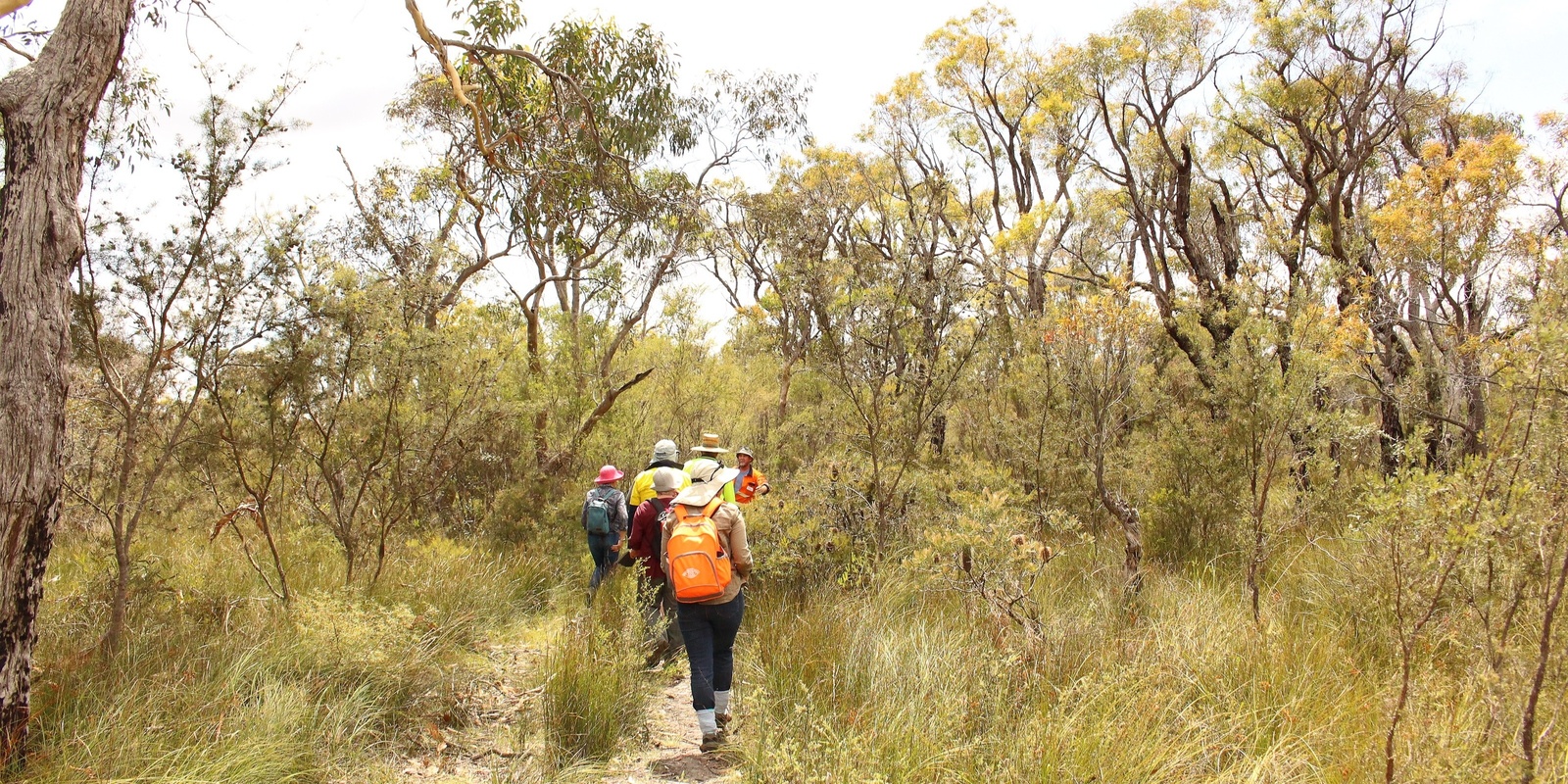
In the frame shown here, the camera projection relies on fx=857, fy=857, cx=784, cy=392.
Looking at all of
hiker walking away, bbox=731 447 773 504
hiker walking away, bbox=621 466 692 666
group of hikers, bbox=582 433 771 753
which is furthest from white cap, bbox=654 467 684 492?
hiker walking away, bbox=731 447 773 504

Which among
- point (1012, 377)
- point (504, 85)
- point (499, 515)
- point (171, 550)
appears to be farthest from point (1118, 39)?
point (171, 550)

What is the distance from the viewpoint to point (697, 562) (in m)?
4.62

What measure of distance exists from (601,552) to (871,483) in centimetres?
279

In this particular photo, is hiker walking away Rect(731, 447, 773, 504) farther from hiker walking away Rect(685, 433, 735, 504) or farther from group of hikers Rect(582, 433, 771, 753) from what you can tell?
group of hikers Rect(582, 433, 771, 753)

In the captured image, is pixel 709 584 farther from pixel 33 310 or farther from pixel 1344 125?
pixel 1344 125

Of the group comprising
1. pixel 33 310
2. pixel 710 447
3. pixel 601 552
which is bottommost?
pixel 601 552

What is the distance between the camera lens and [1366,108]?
11.7 m

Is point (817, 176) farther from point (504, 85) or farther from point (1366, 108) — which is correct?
point (504, 85)

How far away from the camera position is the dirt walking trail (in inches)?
169

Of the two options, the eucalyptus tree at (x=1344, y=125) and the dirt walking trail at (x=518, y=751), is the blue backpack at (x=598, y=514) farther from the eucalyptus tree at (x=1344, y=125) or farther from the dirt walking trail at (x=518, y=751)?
the eucalyptus tree at (x=1344, y=125)

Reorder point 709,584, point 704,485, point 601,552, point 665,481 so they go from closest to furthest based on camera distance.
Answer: point 709,584, point 704,485, point 665,481, point 601,552

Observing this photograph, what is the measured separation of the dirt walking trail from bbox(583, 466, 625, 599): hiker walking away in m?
1.83

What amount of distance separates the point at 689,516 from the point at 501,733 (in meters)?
1.61

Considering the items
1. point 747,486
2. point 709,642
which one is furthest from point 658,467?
point 709,642
